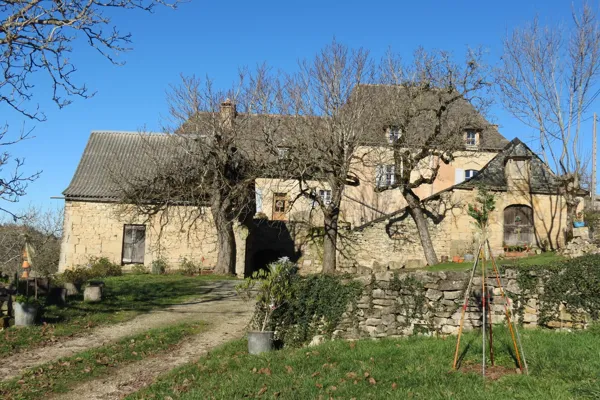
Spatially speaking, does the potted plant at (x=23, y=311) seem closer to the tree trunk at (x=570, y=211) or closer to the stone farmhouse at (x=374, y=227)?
the stone farmhouse at (x=374, y=227)

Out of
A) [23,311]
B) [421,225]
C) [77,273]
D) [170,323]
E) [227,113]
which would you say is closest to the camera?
[23,311]

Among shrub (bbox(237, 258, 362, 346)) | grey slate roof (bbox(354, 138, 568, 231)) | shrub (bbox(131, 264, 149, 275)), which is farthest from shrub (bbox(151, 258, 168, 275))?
shrub (bbox(237, 258, 362, 346))

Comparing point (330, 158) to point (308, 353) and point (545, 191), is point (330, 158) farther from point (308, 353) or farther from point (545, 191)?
point (308, 353)

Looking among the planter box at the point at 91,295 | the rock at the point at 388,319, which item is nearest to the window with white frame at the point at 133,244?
the planter box at the point at 91,295

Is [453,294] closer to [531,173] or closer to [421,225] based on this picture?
[421,225]

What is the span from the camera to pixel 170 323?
40.4 feet

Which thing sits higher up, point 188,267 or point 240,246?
point 240,246

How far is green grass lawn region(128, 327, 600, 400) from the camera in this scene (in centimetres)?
640

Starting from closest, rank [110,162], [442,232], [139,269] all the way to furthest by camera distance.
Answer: [139,269] → [442,232] → [110,162]

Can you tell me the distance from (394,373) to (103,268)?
18725mm

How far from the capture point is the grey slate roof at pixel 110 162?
967 inches

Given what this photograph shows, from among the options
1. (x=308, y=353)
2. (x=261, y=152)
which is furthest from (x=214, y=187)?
(x=308, y=353)

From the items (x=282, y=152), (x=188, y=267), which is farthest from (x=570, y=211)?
(x=188, y=267)

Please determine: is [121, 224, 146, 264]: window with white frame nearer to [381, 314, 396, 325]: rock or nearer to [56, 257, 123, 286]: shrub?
[56, 257, 123, 286]: shrub
